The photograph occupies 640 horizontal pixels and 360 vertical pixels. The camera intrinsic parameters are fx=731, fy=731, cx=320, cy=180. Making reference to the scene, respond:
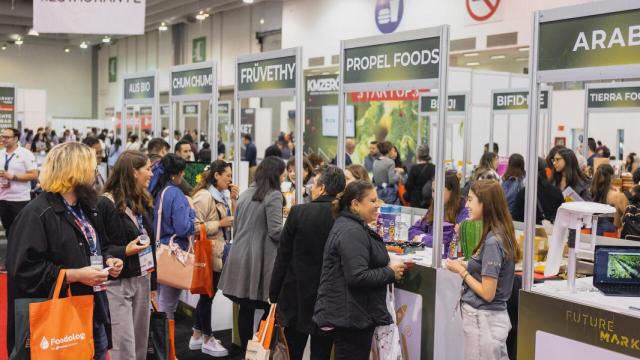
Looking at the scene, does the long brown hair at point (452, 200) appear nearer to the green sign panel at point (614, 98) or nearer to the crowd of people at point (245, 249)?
the crowd of people at point (245, 249)

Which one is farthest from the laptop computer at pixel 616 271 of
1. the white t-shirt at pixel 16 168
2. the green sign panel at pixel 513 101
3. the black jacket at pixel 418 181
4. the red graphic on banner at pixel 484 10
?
the red graphic on banner at pixel 484 10

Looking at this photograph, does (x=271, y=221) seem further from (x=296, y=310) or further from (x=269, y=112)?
(x=269, y=112)

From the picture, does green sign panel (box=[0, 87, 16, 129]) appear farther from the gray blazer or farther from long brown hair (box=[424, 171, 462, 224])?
long brown hair (box=[424, 171, 462, 224])

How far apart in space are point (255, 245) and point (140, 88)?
3924 millimetres

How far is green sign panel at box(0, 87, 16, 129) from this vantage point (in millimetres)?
10016

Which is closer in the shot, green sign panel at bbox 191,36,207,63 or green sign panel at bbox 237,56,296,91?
green sign panel at bbox 237,56,296,91

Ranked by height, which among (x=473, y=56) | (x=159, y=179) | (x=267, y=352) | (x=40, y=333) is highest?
(x=473, y=56)

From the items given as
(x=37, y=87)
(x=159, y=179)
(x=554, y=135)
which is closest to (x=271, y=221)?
(x=159, y=179)

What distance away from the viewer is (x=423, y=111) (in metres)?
12.1

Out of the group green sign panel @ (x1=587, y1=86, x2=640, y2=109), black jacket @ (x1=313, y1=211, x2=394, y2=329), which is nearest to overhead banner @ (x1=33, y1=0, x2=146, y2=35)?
black jacket @ (x1=313, y1=211, x2=394, y2=329)

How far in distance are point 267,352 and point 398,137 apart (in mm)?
11287

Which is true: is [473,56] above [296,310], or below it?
above

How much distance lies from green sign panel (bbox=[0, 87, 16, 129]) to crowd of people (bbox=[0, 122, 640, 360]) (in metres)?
5.65

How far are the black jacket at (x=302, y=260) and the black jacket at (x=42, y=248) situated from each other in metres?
1.12
